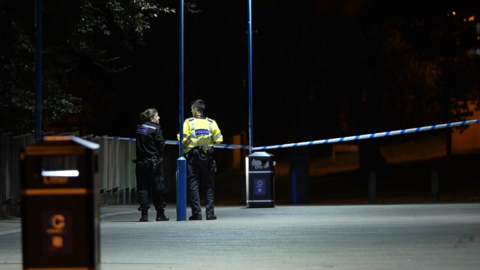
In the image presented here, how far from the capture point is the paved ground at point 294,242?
9055 millimetres

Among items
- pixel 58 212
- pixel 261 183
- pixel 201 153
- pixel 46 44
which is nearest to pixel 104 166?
pixel 261 183

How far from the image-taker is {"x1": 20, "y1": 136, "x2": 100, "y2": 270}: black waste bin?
6070 mm

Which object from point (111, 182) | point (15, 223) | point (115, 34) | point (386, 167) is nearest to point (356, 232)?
point (15, 223)

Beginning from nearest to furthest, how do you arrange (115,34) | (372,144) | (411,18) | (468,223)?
(468,223) < (115,34) < (411,18) < (372,144)

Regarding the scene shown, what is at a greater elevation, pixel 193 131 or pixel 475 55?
pixel 475 55

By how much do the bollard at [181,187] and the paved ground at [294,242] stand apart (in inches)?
18.7

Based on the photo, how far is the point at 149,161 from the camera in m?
15.4

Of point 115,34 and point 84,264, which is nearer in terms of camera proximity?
point 84,264

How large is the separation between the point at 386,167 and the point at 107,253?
33068 mm

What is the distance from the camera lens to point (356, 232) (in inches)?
469

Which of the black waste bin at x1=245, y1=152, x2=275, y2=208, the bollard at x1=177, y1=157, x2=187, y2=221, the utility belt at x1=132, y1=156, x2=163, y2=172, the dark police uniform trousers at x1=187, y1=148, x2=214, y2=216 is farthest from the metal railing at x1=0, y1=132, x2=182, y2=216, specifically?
the black waste bin at x1=245, y1=152, x2=275, y2=208

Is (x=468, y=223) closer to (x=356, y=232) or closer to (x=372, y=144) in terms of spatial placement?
(x=356, y=232)

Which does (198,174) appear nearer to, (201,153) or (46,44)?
(201,153)

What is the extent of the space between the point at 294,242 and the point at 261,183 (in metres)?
9.04
